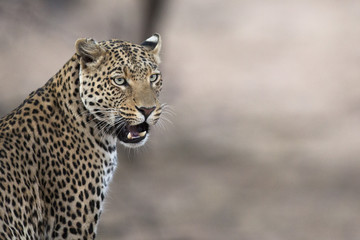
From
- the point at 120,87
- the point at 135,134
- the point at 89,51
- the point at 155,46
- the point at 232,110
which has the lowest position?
the point at 135,134

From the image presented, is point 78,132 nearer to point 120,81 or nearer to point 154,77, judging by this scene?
point 120,81

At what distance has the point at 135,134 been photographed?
804 cm

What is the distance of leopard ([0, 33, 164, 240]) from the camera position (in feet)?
25.7

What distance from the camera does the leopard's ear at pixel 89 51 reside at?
7.83 meters

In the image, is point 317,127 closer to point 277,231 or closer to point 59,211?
point 277,231

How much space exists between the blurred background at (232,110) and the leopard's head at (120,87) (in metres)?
5.60

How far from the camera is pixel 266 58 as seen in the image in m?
26.1

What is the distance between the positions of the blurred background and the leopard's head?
18.4 feet

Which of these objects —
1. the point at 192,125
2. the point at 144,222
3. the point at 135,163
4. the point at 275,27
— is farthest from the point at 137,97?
the point at 275,27

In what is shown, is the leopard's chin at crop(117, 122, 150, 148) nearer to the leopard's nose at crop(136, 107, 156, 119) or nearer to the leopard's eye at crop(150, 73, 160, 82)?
the leopard's nose at crop(136, 107, 156, 119)

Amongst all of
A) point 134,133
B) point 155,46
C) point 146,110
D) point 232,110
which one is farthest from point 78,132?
point 232,110

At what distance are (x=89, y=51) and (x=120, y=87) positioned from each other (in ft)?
1.32

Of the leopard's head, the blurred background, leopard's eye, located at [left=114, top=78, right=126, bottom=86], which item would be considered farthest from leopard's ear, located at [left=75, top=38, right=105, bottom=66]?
the blurred background

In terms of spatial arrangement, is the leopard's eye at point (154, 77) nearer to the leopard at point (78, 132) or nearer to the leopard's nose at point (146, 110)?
the leopard at point (78, 132)
